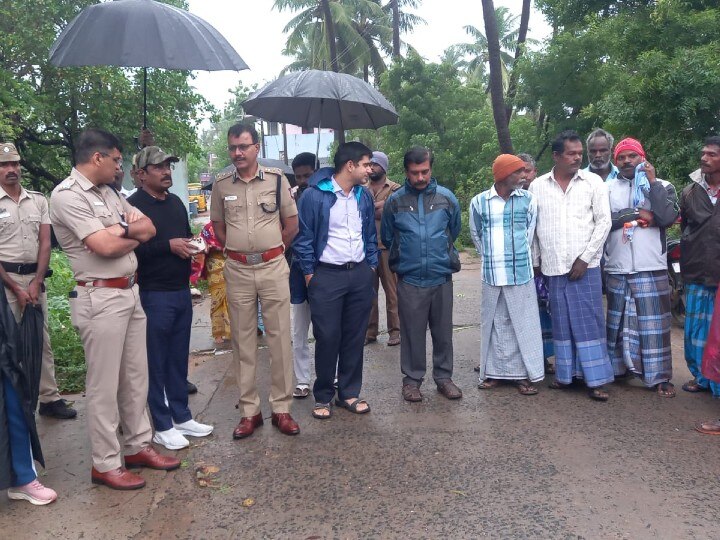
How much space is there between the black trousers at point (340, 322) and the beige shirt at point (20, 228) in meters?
1.89

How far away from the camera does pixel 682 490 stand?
3406 mm

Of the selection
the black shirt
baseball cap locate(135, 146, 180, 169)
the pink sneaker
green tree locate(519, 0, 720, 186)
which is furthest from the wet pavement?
green tree locate(519, 0, 720, 186)

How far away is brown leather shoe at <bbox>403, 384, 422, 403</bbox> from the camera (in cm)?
486

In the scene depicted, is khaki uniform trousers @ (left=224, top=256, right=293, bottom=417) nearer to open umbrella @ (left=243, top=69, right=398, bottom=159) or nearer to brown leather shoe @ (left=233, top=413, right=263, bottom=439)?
brown leather shoe @ (left=233, top=413, right=263, bottom=439)

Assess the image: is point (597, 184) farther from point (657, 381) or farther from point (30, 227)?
point (30, 227)

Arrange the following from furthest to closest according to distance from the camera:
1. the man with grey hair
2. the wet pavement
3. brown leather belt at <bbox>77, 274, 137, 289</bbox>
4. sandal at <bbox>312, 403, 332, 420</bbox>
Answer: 1. the man with grey hair
2. sandal at <bbox>312, 403, 332, 420</bbox>
3. brown leather belt at <bbox>77, 274, 137, 289</bbox>
4. the wet pavement

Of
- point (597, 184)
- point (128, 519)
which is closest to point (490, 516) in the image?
point (128, 519)

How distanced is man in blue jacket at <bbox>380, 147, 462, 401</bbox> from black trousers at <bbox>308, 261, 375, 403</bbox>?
0.33 metres

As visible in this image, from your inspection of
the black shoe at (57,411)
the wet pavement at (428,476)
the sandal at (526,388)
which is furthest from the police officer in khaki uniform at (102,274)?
the sandal at (526,388)

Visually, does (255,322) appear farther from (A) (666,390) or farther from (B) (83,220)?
(A) (666,390)

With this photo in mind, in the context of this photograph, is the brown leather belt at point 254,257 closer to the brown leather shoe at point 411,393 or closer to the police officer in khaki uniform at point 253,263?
the police officer in khaki uniform at point 253,263

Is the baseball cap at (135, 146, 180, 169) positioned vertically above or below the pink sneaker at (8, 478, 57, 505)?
above

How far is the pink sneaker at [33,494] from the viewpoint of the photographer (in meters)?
3.47

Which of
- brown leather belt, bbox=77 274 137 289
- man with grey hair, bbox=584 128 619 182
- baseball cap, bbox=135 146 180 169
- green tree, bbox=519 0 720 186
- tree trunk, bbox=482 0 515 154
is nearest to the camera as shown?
brown leather belt, bbox=77 274 137 289
